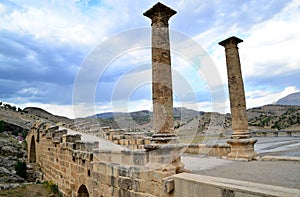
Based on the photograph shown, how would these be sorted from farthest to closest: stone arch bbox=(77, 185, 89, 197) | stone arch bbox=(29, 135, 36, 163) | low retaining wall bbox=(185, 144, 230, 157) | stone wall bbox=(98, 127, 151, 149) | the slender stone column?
stone arch bbox=(29, 135, 36, 163)
stone wall bbox=(98, 127, 151, 149)
low retaining wall bbox=(185, 144, 230, 157)
stone arch bbox=(77, 185, 89, 197)
the slender stone column

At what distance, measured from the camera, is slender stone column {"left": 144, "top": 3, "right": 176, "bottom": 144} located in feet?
19.1

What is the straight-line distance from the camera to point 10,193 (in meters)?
11.2

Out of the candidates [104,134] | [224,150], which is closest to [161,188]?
[224,150]

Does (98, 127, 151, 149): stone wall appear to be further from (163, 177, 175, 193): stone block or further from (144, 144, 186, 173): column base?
(163, 177, 175, 193): stone block

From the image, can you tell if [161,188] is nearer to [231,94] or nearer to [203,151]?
[231,94]

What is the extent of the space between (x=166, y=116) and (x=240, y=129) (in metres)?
3.96

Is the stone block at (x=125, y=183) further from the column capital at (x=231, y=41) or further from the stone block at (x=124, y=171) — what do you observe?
the column capital at (x=231, y=41)

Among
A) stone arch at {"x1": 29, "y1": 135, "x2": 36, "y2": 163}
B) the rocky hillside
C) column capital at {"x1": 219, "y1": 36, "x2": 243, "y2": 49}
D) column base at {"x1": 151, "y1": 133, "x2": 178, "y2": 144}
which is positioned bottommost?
Answer: stone arch at {"x1": 29, "y1": 135, "x2": 36, "y2": 163}

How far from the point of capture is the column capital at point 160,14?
6.11m

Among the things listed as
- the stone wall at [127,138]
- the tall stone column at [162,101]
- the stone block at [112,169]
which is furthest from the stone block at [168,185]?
the stone wall at [127,138]

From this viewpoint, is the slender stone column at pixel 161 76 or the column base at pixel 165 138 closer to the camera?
the column base at pixel 165 138

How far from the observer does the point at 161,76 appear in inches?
234

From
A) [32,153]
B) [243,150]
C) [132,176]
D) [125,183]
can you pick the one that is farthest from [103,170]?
[32,153]

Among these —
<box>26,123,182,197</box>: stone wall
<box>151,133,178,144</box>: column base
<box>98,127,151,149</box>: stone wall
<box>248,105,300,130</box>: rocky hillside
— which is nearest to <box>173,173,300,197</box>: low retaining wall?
<box>26,123,182,197</box>: stone wall
